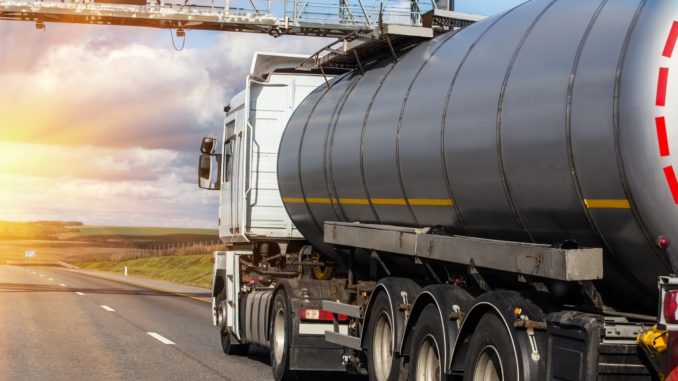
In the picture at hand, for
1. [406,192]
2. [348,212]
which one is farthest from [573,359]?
[348,212]

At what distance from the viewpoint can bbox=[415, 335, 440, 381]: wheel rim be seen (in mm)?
8516

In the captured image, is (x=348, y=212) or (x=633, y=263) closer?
(x=633, y=263)

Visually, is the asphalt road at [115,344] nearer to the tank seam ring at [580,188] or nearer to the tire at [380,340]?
the tire at [380,340]

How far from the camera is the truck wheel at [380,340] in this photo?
9.77m

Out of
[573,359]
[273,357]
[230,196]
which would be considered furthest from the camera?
[230,196]

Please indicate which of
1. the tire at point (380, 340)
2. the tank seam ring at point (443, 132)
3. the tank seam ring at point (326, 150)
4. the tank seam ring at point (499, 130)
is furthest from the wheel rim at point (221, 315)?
the tank seam ring at point (499, 130)

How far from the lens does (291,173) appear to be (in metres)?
12.7

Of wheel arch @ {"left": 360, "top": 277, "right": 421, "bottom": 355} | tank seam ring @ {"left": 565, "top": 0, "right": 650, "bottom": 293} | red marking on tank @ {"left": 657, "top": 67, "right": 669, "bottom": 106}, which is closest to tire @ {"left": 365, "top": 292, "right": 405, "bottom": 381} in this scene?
wheel arch @ {"left": 360, "top": 277, "right": 421, "bottom": 355}

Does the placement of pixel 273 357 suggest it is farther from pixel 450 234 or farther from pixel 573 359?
pixel 573 359

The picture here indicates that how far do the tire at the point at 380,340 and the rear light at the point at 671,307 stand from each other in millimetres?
3985

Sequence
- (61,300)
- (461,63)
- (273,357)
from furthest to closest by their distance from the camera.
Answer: (61,300) → (273,357) → (461,63)

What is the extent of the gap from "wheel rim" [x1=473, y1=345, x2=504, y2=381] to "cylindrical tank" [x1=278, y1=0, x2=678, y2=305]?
82 cm

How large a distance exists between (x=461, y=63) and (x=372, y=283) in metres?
3.25

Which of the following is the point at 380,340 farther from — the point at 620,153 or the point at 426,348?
the point at 620,153
